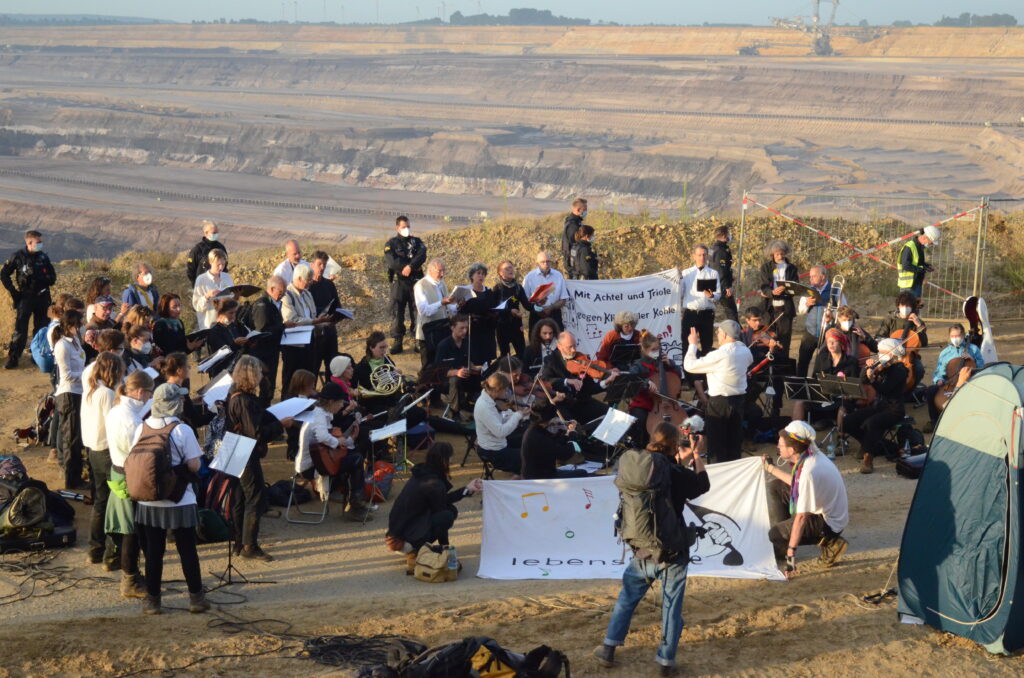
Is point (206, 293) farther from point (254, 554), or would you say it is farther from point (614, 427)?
point (614, 427)

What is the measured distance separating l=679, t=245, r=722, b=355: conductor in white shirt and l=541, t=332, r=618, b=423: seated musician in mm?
3130

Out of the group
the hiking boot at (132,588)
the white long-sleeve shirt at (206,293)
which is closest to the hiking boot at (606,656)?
the hiking boot at (132,588)

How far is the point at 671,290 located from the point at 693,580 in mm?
6965

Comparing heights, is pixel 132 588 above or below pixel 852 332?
below

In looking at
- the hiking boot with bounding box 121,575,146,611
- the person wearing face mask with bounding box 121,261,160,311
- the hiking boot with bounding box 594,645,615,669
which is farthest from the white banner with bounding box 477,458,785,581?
the person wearing face mask with bounding box 121,261,160,311

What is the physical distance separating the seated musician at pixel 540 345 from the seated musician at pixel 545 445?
1511 mm

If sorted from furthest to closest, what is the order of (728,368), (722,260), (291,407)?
(722,260) → (728,368) → (291,407)

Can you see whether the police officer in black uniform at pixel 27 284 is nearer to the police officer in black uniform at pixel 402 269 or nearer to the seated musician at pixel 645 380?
the police officer in black uniform at pixel 402 269

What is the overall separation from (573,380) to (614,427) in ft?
4.53

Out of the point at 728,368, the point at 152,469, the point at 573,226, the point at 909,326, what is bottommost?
the point at 152,469

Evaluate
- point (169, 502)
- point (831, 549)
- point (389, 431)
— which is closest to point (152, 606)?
point (169, 502)

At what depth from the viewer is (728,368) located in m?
11.2

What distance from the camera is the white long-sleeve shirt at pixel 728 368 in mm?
11188

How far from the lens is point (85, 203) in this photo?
4856cm
